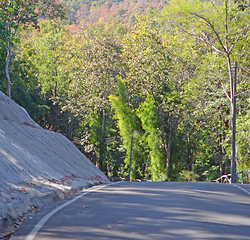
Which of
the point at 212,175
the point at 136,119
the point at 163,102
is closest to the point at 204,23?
the point at 163,102

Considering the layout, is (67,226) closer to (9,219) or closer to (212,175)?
(9,219)

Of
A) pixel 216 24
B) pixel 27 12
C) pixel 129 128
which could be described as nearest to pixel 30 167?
pixel 27 12

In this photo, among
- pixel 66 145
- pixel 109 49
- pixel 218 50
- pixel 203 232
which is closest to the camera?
pixel 203 232

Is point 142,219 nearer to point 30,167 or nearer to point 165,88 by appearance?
point 30,167

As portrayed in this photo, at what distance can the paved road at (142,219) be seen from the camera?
7383 mm

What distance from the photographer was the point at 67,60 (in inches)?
2373

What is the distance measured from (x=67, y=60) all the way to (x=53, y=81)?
3779 millimetres

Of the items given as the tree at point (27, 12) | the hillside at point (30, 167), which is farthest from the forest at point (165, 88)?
the hillside at point (30, 167)

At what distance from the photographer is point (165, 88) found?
4284cm

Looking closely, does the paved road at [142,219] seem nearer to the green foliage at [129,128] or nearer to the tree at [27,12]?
the tree at [27,12]

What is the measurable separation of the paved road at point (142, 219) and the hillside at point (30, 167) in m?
0.53

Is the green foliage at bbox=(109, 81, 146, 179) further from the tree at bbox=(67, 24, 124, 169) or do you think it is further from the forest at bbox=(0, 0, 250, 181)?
the tree at bbox=(67, 24, 124, 169)

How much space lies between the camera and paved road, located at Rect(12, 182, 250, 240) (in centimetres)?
738

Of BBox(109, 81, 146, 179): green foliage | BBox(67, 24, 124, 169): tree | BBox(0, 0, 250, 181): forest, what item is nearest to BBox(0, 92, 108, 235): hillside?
BBox(0, 0, 250, 181): forest
